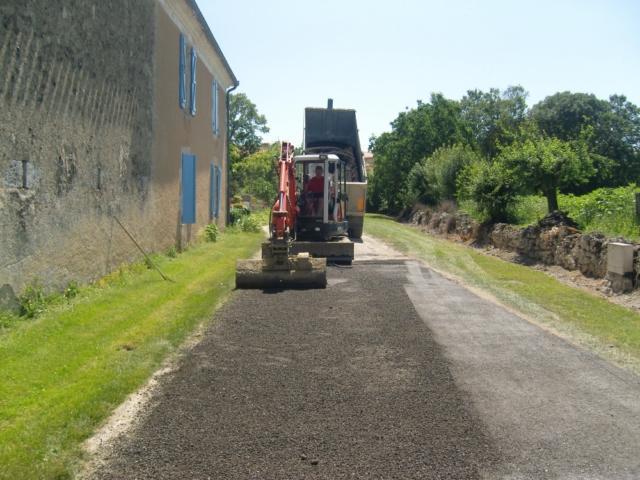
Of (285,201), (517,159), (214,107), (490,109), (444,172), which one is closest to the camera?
(285,201)

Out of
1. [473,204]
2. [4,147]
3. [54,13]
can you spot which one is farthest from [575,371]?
[473,204]

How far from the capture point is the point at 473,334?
764 centimetres

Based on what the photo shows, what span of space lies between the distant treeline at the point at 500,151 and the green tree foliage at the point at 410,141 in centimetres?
7

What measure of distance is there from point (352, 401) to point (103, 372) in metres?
2.38

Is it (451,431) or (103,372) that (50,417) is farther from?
(451,431)

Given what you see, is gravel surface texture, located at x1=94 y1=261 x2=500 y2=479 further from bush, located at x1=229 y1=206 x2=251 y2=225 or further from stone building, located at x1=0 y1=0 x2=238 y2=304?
bush, located at x1=229 y1=206 x2=251 y2=225

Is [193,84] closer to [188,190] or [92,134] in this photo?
[188,190]

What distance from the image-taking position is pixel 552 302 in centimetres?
1095

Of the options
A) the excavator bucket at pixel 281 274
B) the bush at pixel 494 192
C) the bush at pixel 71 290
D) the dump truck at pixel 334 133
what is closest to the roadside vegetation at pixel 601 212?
the bush at pixel 494 192

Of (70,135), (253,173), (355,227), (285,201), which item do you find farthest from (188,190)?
(253,173)

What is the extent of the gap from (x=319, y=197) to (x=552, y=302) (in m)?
6.01

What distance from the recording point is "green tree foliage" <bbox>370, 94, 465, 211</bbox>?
41.7 metres

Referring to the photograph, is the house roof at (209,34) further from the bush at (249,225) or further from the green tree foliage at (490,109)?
the green tree foliage at (490,109)

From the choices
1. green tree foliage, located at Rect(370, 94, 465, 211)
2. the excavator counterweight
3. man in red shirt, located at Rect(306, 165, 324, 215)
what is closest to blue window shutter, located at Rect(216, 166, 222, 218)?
man in red shirt, located at Rect(306, 165, 324, 215)
